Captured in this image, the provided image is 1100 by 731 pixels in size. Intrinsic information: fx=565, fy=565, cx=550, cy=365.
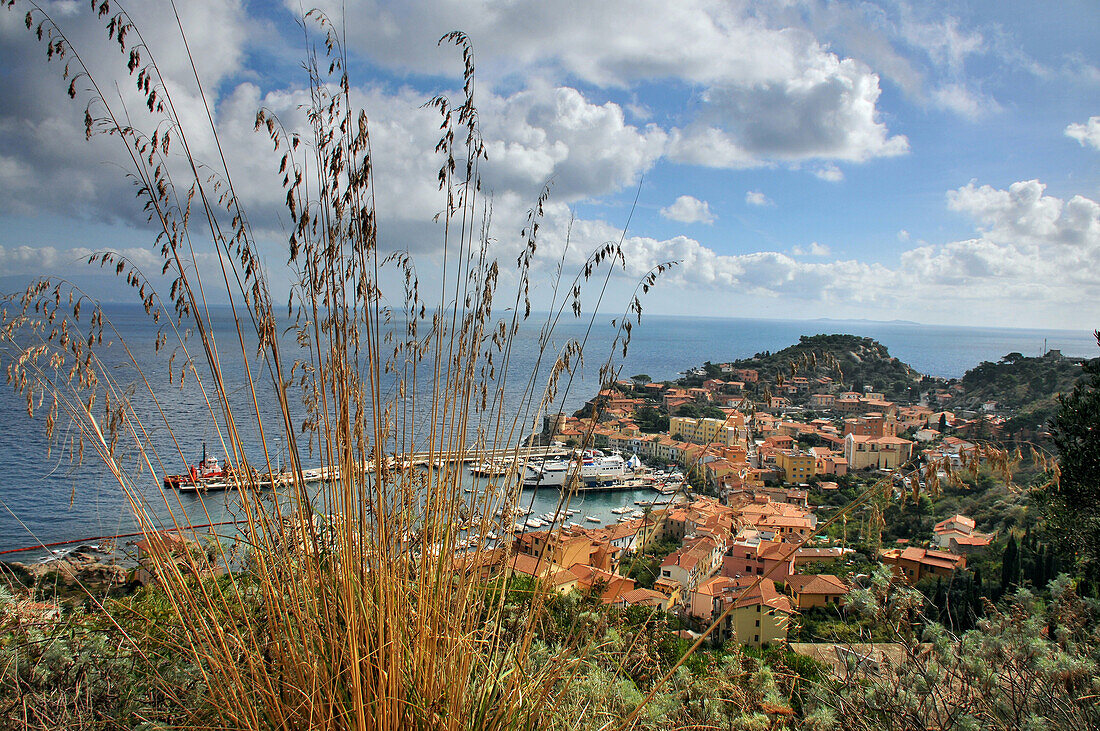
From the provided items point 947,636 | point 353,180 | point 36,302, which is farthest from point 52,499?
point 947,636

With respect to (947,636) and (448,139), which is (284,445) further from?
(947,636)

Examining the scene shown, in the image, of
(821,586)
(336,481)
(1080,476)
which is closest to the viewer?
(336,481)

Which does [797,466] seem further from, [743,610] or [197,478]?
[197,478]

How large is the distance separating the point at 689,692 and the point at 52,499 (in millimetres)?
9622

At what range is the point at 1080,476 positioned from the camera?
13.3 ft

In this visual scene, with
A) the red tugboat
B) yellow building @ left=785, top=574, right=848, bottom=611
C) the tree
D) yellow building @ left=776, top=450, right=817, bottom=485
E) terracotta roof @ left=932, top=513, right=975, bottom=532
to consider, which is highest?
the red tugboat

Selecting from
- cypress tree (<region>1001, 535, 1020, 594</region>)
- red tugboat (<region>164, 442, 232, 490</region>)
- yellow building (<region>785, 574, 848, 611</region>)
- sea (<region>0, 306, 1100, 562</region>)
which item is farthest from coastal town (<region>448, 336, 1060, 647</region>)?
red tugboat (<region>164, 442, 232, 490</region>)

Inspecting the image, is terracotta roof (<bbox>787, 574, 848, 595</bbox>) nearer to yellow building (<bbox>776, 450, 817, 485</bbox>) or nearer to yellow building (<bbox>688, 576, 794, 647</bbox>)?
yellow building (<bbox>688, 576, 794, 647</bbox>)

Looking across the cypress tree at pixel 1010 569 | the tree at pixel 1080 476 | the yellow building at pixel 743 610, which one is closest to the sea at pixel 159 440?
the tree at pixel 1080 476

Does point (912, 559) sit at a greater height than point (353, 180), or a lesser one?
lesser

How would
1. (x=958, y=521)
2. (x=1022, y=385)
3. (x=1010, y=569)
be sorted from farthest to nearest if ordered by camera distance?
1. (x=958, y=521)
2. (x=1022, y=385)
3. (x=1010, y=569)

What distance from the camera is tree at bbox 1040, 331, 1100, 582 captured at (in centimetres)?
405

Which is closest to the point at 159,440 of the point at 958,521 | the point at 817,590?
the point at 817,590

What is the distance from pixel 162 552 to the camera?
45.9 inches
